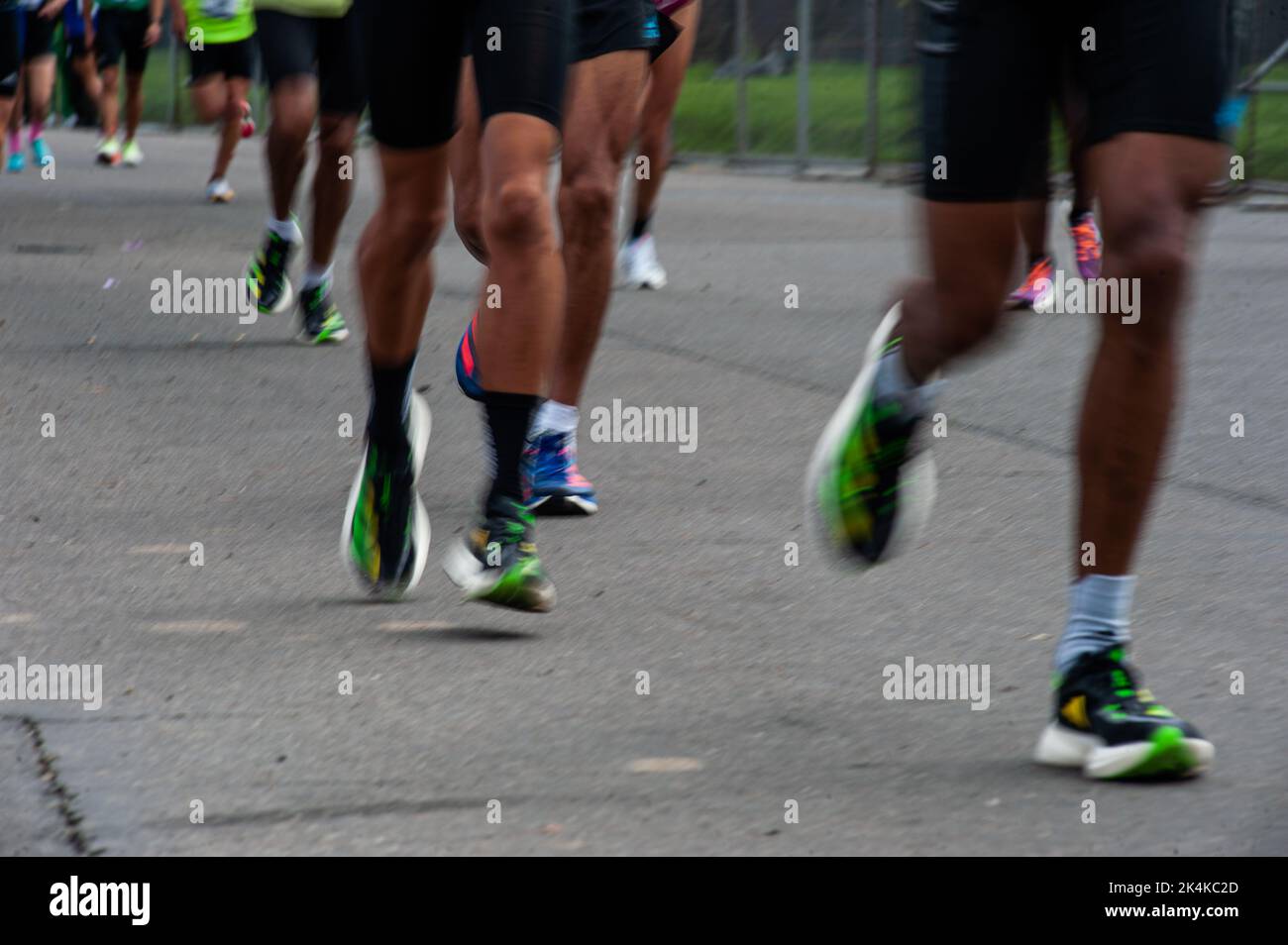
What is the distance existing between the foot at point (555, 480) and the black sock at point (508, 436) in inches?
44.2

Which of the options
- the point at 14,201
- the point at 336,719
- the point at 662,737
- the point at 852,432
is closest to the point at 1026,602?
the point at 852,432

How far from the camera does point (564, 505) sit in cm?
554

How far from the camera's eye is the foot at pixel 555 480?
5523 millimetres

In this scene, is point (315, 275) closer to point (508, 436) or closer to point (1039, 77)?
point (508, 436)

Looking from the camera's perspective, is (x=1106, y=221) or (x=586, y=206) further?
(x=586, y=206)

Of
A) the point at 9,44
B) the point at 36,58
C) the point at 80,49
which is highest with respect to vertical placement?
the point at 80,49

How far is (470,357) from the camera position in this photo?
564 centimetres

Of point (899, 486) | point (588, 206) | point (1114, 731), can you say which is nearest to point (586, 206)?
point (588, 206)

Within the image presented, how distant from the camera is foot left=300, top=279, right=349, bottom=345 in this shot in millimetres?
8336

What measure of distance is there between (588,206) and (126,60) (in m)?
15.3

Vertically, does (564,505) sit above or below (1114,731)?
above

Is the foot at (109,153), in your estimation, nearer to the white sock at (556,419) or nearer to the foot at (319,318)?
the foot at (319,318)
